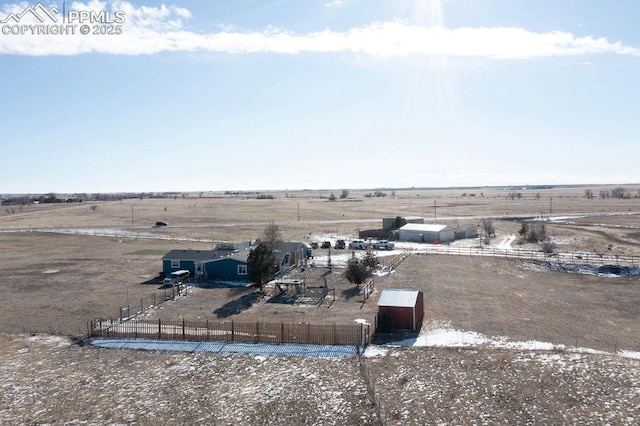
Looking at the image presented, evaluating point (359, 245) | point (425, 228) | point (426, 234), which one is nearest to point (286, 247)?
point (359, 245)

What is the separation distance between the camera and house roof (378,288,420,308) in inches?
1198

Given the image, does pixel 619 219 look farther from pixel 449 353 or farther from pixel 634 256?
pixel 449 353

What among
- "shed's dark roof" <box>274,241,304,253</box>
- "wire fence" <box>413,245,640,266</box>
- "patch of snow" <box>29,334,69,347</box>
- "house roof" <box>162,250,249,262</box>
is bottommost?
"patch of snow" <box>29,334,69,347</box>

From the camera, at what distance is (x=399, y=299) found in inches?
1237

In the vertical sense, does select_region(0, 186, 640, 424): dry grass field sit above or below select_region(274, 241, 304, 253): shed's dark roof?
below

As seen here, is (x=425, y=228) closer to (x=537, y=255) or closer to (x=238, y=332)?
(x=537, y=255)

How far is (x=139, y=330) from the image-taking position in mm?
30078

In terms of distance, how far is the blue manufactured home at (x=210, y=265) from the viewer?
154ft

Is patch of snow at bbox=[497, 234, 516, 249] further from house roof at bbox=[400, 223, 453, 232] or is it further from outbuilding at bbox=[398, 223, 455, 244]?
house roof at bbox=[400, 223, 453, 232]

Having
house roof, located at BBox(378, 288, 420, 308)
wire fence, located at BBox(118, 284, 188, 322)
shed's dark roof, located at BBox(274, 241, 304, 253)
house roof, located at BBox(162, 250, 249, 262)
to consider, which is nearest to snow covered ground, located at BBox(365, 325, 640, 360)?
house roof, located at BBox(378, 288, 420, 308)

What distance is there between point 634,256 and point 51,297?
61.1 metres

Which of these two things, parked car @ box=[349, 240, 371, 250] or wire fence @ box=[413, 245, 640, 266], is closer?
wire fence @ box=[413, 245, 640, 266]

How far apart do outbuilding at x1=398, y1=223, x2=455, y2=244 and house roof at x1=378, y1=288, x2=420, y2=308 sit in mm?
41820

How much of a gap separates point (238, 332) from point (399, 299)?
1058 centimetres
